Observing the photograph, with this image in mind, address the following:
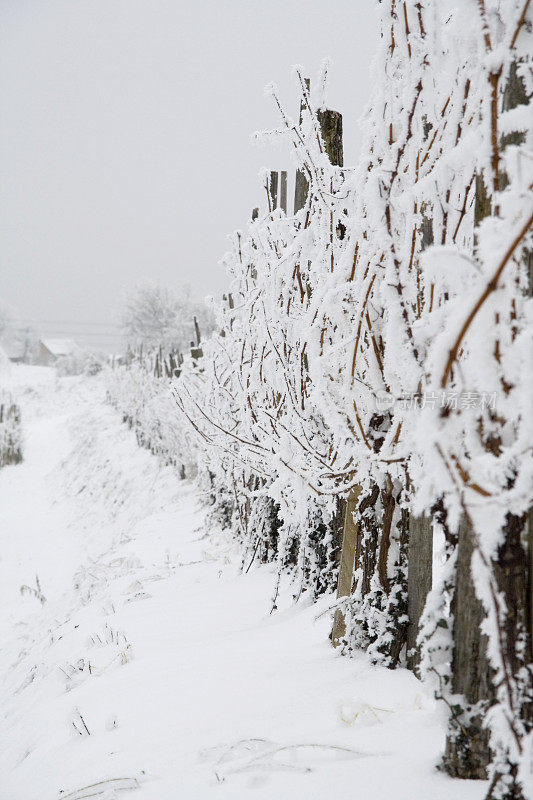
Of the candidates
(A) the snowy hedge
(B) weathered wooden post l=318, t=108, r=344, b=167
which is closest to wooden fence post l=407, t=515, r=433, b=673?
(A) the snowy hedge

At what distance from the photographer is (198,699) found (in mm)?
1869

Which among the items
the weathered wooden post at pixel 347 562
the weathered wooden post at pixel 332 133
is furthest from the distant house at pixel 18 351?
the weathered wooden post at pixel 347 562

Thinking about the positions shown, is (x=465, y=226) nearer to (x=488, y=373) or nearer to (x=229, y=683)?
(x=488, y=373)

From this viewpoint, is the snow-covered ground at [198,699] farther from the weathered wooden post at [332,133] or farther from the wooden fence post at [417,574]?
the weathered wooden post at [332,133]

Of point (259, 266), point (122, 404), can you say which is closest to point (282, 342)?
point (259, 266)

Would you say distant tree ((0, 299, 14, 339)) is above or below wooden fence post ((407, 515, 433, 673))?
above

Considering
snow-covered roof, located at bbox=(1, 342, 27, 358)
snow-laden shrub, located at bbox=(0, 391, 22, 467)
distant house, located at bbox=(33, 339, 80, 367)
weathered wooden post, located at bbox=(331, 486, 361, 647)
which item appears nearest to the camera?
weathered wooden post, located at bbox=(331, 486, 361, 647)

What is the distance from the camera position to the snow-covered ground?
1.28 m

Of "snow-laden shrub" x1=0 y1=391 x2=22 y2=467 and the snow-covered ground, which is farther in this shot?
"snow-laden shrub" x1=0 y1=391 x2=22 y2=467

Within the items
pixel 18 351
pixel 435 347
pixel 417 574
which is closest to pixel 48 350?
pixel 18 351

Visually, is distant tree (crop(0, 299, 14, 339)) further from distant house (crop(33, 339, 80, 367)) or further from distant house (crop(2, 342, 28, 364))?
distant house (crop(33, 339, 80, 367))

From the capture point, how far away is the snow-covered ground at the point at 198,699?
128 centimetres

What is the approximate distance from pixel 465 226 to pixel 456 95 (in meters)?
0.32

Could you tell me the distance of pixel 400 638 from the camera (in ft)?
5.80
